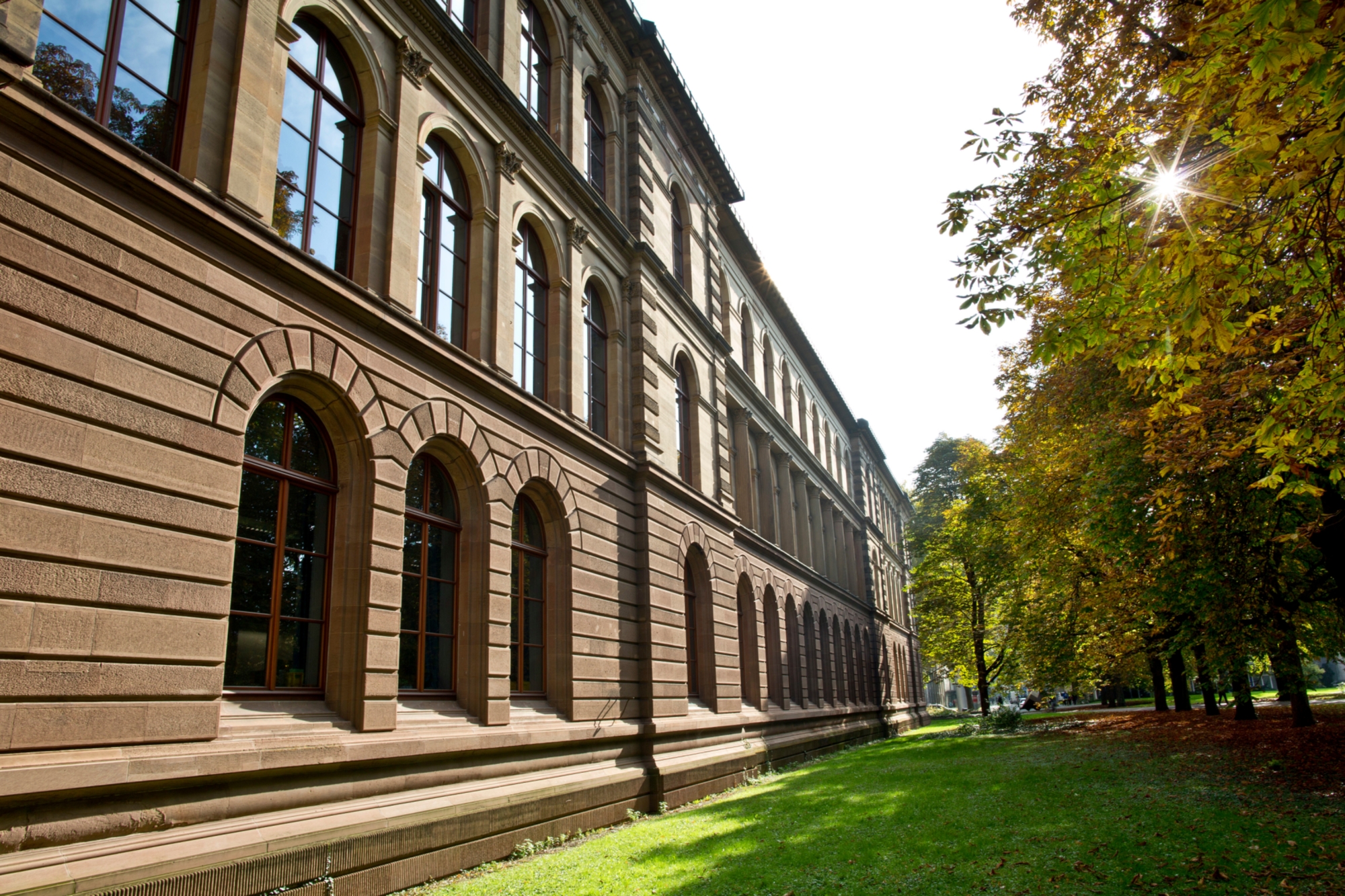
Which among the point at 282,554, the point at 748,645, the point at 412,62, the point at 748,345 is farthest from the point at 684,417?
the point at 282,554

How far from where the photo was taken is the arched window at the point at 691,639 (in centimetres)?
2084

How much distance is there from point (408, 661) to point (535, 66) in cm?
1196

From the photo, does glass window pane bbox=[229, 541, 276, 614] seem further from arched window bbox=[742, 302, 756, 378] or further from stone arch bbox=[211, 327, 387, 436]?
arched window bbox=[742, 302, 756, 378]

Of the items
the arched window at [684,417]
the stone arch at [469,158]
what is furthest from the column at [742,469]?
the stone arch at [469,158]

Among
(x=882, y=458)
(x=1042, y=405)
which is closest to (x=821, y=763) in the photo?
(x=1042, y=405)

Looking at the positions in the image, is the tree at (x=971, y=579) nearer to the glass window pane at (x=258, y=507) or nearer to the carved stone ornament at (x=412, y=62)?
the carved stone ornament at (x=412, y=62)

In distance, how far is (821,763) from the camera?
997 inches

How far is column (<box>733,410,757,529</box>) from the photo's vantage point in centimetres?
2773

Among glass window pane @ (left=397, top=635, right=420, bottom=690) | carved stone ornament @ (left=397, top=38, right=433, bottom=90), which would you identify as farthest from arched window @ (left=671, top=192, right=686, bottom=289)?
glass window pane @ (left=397, top=635, right=420, bottom=690)

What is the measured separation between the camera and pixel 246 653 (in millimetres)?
8766

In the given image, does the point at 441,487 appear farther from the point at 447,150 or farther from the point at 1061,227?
the point at 1061,227

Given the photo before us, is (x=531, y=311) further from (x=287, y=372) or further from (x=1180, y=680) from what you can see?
(x=1180, y=680)

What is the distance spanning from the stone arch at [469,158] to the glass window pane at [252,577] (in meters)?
7.01

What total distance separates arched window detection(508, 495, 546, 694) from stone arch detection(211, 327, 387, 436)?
3915mm
